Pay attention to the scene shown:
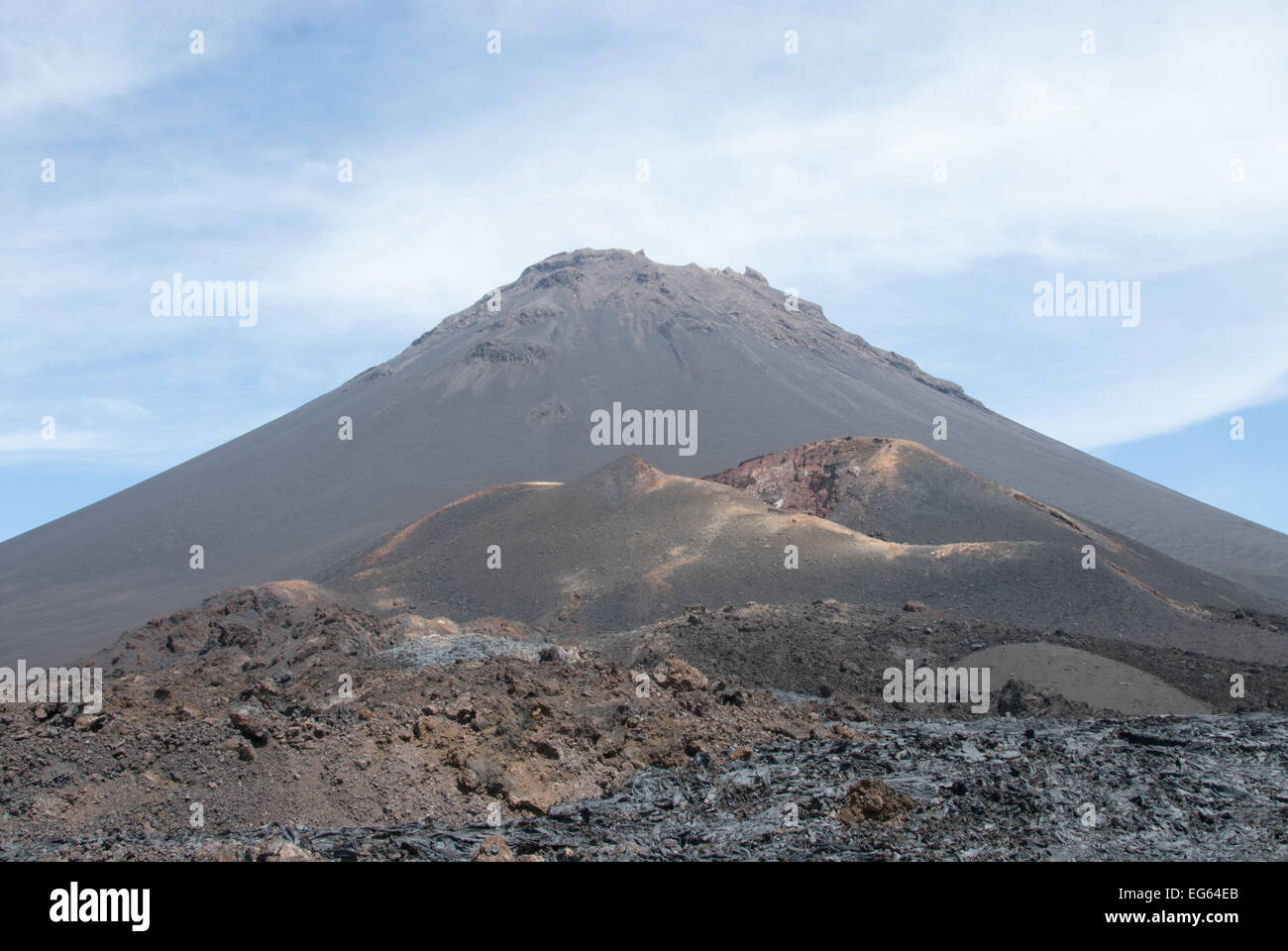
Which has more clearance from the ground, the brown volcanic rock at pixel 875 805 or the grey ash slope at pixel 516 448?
the grey ash slope at pixel 516 448

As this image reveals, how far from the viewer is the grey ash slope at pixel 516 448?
59062 millimetres

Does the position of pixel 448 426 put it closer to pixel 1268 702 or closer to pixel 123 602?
pixel 123 602

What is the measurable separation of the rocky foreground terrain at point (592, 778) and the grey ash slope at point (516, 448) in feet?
101

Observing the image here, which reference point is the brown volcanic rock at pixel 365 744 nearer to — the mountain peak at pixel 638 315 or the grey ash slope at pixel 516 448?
the grey ash slope at pixel 516 448

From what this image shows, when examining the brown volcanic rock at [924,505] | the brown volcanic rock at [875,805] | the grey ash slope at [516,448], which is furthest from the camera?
the grey ash slope at [516,448]

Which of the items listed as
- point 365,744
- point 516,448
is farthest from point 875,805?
point 516,448

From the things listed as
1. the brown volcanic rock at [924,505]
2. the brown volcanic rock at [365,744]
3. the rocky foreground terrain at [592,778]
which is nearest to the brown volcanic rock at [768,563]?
the brown volcanic rock at [924,505]

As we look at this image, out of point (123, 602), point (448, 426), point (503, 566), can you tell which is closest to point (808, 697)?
point (503, 566)

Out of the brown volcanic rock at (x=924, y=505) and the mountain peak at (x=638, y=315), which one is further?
the mountain peak at (x=638, y=315)

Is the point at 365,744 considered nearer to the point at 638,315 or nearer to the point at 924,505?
the point at 924,505

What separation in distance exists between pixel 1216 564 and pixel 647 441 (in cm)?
4192

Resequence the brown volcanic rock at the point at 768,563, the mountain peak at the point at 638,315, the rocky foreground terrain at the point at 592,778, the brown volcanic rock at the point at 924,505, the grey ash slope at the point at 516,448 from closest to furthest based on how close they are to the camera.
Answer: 1. the rocky foreground terrain at the point at 592,778
2. the brown volcanic rock at the point at 768,563
3. the brown volcanic rock at the point at 924,505
4. the grey ash slope at the point at 516,448
5. the mountain peak at the point at 638,315

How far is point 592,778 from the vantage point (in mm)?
13367

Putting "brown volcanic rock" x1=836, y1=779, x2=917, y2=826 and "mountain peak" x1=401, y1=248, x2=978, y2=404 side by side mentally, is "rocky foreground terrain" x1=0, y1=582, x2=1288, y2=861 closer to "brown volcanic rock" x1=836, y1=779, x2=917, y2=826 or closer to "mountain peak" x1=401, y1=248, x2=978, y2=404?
"brown volcanic rock" x1=836, y1=779, x2=917, y2=826
